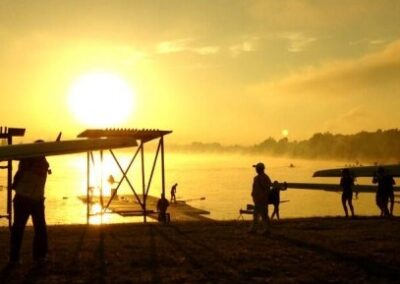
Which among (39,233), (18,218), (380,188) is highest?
(380,188)

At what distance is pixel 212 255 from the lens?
37.1ft

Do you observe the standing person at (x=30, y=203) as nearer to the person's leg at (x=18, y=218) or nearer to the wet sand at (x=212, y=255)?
the person's leg at (x=18, y=218)

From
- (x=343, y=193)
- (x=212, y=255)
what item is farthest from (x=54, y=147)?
(x=343, y=193)

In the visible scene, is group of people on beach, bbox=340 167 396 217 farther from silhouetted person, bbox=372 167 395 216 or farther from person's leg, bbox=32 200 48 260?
person's leg, bbox=32 200 48 260

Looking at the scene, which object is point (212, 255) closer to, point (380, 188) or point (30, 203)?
point (30, 203)

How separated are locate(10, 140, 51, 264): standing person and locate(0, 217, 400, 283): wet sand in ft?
1.37

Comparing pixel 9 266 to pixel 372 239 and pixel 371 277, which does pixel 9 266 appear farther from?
pixel 372 239

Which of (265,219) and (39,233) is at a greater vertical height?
(39,233)

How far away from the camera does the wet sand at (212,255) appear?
9.25m

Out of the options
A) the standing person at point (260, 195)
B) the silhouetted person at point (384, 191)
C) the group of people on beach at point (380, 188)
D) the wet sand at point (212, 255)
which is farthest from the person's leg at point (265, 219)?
the silhouetted person at point (384, 191)

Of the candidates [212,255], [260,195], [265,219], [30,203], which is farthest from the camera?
[260,195]

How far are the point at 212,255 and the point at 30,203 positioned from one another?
4013mm

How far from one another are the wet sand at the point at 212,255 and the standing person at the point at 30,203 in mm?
417

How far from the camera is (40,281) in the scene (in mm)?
8859
